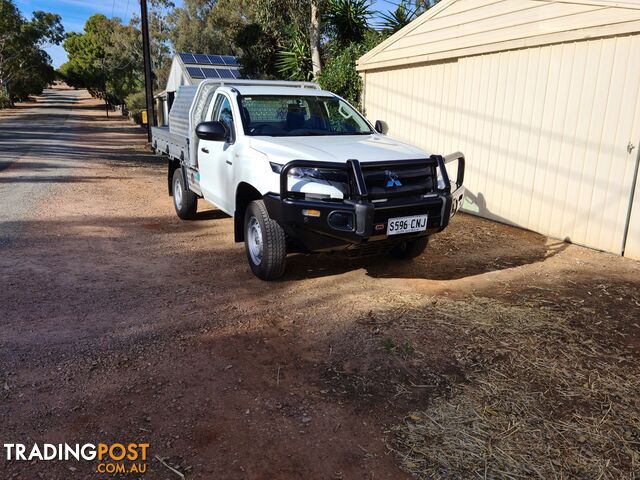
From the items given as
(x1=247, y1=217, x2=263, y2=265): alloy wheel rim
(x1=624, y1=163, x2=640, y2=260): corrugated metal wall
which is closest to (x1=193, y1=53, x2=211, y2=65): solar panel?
(x1=247, y1=217, x2=263, y2=265): alloy wheel rim

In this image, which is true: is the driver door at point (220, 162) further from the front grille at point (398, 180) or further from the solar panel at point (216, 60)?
the solar panel at point (216, 60)

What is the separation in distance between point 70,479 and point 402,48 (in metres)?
9.22

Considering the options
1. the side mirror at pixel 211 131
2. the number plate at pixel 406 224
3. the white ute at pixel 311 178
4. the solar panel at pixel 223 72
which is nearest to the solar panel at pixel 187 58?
the solar panel at pixel 223 72

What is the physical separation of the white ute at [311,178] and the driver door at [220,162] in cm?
1

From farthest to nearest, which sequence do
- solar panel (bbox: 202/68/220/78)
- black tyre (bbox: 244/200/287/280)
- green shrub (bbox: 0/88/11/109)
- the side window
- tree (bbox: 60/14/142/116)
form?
1. green shrub (bbox: 0/88/11/109)
2. tree (bbox: 60/14/142/116)
3. solar panel (bbox: 202/68/220/78)
4. the side window
5. black tyre (bbox: 244/200/287/280)

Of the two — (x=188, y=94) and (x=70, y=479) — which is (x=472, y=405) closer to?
(x=70, y=479)

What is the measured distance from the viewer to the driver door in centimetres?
586

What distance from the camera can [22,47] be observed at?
5844 centimetres

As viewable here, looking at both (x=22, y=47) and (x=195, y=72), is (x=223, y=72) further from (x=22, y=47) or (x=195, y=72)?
(x=22, y=47)

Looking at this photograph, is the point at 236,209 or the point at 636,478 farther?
the point at 236,209

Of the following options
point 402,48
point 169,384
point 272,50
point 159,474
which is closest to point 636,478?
point 159,474

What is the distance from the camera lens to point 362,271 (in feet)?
19.5

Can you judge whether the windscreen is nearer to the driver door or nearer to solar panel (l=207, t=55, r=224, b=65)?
the driver door

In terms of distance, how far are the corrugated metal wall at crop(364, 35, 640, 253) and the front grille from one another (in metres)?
3.04
